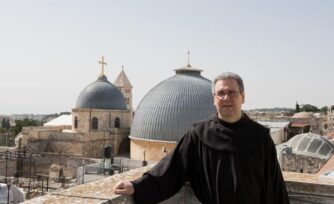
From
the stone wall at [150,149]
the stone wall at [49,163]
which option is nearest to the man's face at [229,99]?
the stone wall at [150,149]

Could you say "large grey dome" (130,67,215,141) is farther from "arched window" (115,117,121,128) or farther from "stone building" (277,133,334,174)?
"arched window" (115,117,121,128)

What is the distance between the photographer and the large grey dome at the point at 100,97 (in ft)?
89.2

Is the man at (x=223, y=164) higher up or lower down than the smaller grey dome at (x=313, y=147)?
higher up

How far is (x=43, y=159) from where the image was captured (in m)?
23.7

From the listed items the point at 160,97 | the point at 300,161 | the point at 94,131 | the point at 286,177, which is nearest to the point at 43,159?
the point at 94,131

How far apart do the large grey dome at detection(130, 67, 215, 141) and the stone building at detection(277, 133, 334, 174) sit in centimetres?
494

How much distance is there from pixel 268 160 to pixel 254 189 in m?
0.27

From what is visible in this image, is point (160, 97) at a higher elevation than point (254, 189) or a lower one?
higher

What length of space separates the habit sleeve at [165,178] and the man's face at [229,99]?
0.33 m

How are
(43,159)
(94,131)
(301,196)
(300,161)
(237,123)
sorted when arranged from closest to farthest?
(237,123)
(301,196)
(300,161)
(43,159)
(94,131)

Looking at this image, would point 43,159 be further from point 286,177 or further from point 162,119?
point 286,177

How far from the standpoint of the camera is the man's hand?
2610 mm

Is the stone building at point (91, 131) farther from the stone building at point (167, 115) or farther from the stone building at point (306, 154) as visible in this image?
the stone building at point (306, 154)

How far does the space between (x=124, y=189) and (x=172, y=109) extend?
16.4 m
